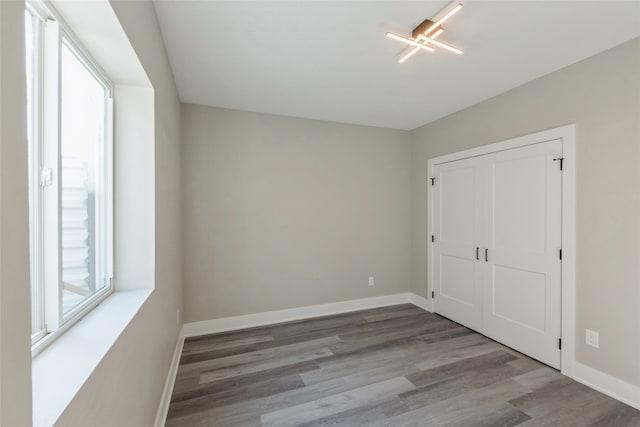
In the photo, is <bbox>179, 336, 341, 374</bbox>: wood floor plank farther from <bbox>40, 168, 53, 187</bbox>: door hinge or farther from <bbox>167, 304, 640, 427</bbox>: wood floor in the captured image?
<bbox>40, 168, 53, 187</bbox>: door hinge

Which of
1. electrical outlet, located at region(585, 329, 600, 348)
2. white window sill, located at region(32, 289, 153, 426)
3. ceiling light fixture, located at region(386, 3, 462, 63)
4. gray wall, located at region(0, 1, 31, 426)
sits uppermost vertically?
ceiling light fixture, located at region(386, 3, 462, 63)

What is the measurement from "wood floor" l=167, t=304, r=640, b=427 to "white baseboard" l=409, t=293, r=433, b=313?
621mm

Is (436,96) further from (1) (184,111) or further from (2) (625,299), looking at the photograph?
(1) (184,111)

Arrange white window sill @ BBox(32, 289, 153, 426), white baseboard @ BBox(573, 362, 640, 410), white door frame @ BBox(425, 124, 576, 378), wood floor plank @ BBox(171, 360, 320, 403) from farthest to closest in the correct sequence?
white door frame @ BBox(425, 124, 576, 378)
wood floor plank @ BBox(171, 360, 320, 403)
white baseboard @ BBox(573, 362, 640, 410)
white window sill @ BBox(32, 289, 153, 426)

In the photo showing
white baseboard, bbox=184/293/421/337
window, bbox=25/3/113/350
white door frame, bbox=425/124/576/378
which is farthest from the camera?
white baseboard, bbox=184/293/421/337

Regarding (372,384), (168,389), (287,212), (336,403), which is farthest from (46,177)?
(287,212)

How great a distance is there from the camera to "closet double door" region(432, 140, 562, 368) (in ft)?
7.54

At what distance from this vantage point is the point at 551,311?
2285 millimetres

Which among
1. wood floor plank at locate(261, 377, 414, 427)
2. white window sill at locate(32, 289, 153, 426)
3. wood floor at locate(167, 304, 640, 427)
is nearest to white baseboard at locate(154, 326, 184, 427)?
wood floor at locate(167, 304, 640, 427)

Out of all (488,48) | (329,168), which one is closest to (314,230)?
(329,168)

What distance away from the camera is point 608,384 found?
6.34 feet

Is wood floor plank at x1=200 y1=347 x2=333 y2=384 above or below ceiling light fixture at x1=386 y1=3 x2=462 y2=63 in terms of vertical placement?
below

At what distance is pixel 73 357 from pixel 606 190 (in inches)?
125

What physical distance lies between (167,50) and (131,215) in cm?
133
